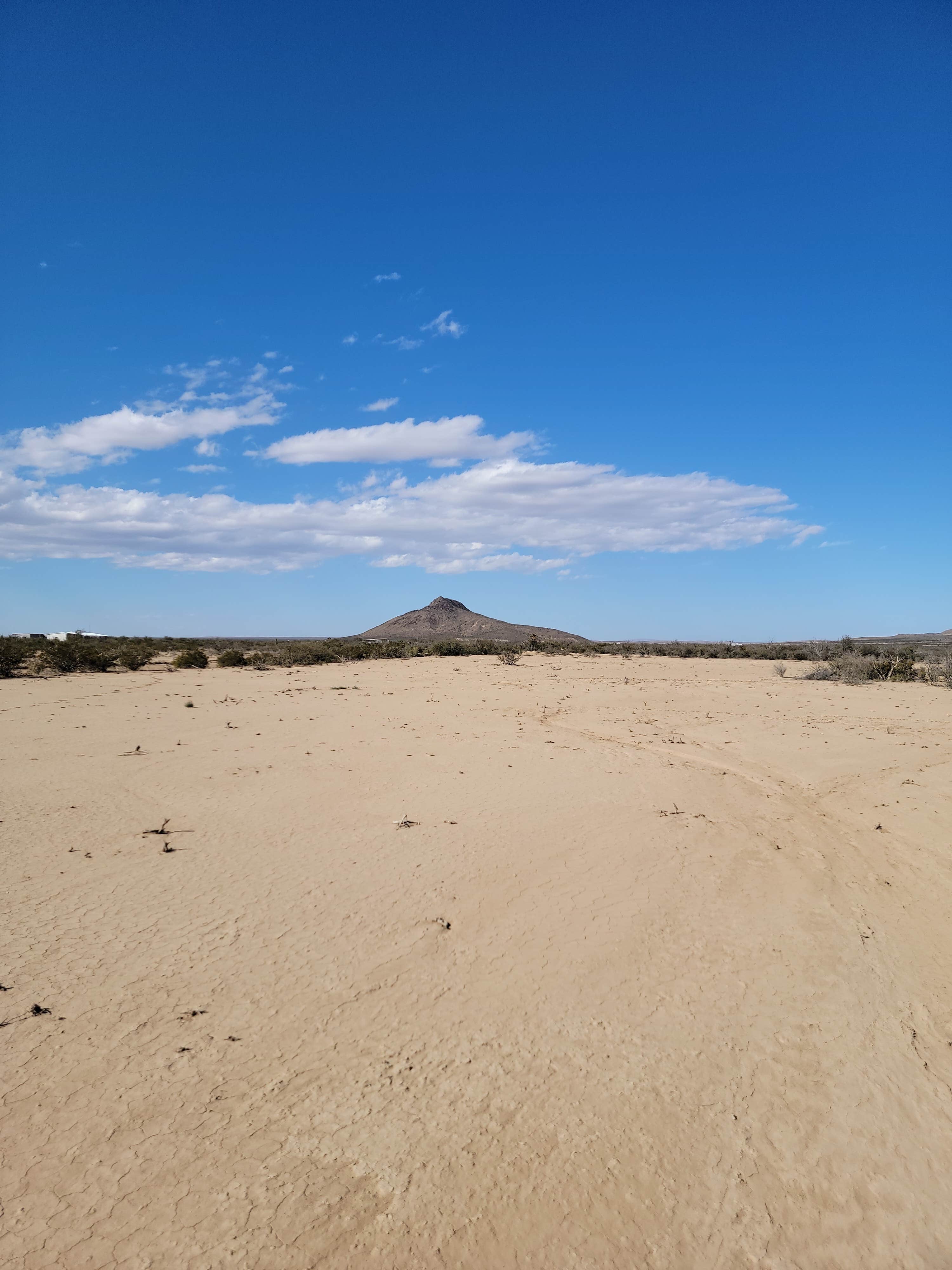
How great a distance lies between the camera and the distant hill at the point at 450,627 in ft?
219

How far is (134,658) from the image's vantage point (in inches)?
993

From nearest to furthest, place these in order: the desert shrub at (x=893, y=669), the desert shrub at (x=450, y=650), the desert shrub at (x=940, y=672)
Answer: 1. the desert shrub at (x=940, y=672)
2. the desert shrub at (x=893, y=669)
3. the desert shrub at (x=450, y=650)

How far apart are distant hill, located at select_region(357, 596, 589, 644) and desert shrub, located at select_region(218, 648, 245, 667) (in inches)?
1364

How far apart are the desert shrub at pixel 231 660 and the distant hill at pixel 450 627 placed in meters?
34.6

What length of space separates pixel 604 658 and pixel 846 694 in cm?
1426

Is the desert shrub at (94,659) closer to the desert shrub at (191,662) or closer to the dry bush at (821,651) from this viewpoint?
the desert shrub at (191,662)

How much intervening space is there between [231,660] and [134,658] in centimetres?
365

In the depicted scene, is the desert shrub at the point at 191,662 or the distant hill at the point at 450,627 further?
the distant hill at the point at 450,627

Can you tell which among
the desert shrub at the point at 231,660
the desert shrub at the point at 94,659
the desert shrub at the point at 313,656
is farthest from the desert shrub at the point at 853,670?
the desert shrub at the point at 94,659

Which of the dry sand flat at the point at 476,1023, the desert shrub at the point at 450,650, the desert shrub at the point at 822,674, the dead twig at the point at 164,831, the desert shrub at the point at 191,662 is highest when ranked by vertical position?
the desert shrub at the point at 450,650

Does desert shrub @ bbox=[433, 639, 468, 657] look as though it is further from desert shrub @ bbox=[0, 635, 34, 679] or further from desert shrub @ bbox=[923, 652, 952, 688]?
desert shrub @ bbox=[923, 652, 952, 688]

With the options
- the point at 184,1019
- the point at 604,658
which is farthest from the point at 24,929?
the point at 604,658

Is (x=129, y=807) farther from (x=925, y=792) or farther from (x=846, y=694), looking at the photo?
(x=846, y=694)

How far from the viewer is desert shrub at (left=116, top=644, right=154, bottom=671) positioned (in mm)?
24750
